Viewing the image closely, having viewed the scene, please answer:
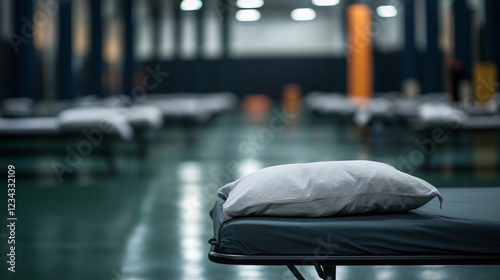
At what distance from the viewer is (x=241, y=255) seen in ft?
8.73

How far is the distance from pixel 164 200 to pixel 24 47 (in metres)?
9.30

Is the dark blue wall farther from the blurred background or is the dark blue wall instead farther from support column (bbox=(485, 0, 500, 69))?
support column (bbox=(485, 0, 500, 69))

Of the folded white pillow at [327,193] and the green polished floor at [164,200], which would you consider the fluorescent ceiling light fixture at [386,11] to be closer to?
the green polished floor at [164,200]

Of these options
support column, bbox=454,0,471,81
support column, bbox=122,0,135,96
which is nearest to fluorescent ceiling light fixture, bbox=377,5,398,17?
support column, bbox=454,0,471,81

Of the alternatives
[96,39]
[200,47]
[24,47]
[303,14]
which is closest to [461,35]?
[96,39]

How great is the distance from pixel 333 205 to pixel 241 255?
16.1 inches

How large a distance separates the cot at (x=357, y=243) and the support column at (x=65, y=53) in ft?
38.5

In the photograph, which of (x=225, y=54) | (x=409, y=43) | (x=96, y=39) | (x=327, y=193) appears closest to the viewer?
(x=327, y=193)

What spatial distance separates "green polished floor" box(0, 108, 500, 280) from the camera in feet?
12.4

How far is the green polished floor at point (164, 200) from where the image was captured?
3792mm

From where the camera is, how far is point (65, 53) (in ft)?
46.0

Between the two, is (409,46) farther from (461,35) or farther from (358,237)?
(358,237)

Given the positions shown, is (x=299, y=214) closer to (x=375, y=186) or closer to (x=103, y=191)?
(x=375, y=186)

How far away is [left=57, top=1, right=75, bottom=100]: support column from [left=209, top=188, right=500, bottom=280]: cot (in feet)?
38.5
